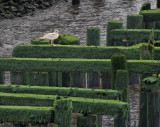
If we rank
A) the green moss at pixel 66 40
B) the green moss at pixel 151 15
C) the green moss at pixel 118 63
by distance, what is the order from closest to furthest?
1. the green moss at pixel 118 63
2. the green moss at pixel 66 40
3. the green moss at pixel 151 15

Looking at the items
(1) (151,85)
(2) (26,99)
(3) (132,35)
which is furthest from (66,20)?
(2) (26,99)

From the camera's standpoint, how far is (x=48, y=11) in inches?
1650

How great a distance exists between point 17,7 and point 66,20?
16.4 ft

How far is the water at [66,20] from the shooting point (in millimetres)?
33475

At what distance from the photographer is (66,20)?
37.7m

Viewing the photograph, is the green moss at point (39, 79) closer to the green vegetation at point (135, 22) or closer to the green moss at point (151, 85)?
the green moss at point (151, 85)

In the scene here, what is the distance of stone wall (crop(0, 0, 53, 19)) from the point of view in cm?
4038

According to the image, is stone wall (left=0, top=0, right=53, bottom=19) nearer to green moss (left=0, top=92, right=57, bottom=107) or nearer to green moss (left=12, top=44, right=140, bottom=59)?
green moss (left=12, top=44, right=140, bottom=59)

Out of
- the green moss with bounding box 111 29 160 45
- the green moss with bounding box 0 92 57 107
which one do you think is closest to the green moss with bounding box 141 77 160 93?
the green moss with bounding box 0 92 57 107

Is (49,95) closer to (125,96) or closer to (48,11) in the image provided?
(125,96)

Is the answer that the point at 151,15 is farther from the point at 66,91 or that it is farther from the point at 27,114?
the point at 27,114

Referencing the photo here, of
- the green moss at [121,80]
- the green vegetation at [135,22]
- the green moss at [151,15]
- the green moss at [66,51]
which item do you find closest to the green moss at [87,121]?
the green moss at [121,80]

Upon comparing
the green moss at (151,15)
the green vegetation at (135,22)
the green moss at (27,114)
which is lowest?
the green moss at (27,114)

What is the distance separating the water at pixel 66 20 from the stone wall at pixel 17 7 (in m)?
0.56
